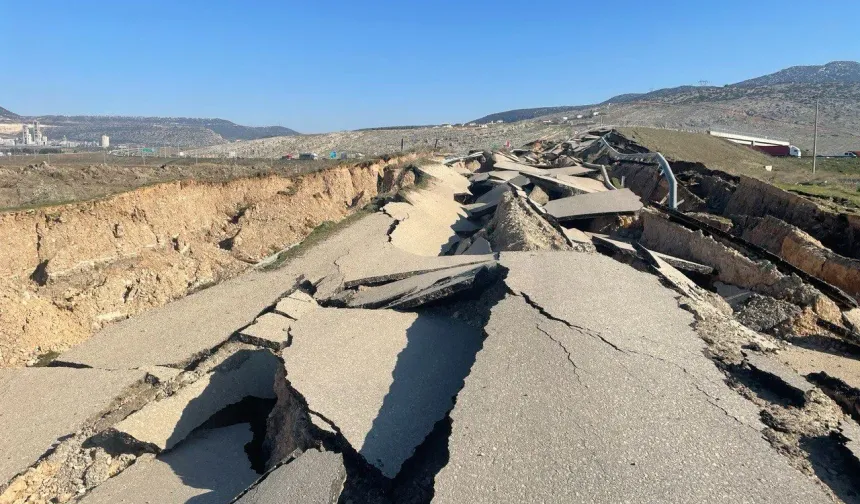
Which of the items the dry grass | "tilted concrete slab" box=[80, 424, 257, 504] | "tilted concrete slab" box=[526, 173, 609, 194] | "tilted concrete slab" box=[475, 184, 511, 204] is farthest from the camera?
"tilted concrete slab" box=[475, 184, 511, 204]

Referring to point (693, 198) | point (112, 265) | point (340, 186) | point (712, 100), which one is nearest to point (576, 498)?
point (112, 265)

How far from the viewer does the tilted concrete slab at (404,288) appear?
6672 mm

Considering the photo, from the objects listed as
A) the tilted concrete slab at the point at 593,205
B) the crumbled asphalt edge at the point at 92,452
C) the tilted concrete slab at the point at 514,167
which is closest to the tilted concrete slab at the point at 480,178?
the tilted concrete slab at the point at 514,167

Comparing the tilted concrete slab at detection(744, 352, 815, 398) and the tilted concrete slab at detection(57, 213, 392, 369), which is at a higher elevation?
the tilted concrete slab at detection(744, 352, 815, 398)

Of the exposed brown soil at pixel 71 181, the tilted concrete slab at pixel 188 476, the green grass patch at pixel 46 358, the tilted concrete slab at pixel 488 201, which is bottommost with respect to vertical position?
the tilted concrete slab at pixel 188 476

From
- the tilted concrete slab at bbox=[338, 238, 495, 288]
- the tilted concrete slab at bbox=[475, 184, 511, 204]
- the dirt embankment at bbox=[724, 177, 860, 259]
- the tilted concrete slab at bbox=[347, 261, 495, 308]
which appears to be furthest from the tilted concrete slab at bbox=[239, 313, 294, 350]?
the dirt embankment at bbox=[724, 177, 860, 259]

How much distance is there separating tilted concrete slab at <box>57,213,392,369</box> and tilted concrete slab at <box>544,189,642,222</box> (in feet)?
14.0

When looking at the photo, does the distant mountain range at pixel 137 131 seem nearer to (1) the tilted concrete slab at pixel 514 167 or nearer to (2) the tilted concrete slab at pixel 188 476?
(1) the tilted concrete slab at pixel 514 167

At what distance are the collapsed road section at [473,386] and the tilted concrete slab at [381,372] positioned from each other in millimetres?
22

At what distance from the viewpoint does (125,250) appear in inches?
455

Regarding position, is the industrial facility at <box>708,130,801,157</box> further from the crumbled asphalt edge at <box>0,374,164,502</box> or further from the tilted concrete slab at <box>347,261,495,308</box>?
the crumbled asphalt edge at <box>0,374,164,502</box>

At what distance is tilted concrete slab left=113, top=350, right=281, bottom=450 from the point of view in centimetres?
530

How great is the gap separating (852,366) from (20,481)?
8747 millimetres

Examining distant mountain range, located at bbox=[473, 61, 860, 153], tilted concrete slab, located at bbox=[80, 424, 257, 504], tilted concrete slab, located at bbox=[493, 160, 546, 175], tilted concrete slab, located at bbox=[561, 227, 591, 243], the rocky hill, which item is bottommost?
tilted concrete slab, located at bbox=[80, 424, 257, 504]
